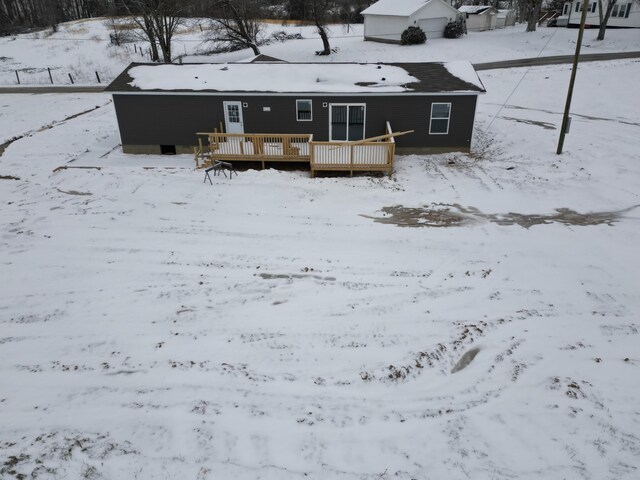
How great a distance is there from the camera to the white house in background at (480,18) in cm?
4997

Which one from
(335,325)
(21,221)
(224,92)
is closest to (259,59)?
(224,92)

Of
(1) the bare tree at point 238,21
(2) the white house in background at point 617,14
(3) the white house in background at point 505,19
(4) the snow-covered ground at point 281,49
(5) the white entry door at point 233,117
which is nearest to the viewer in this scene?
(5) the white entry door at point 233,117

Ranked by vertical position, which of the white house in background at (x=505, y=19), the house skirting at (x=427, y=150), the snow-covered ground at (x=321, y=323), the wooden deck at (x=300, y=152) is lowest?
the snow-covered ground at (x=321, y=323)

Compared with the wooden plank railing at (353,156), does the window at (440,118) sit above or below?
above

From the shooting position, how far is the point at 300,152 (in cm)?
1836

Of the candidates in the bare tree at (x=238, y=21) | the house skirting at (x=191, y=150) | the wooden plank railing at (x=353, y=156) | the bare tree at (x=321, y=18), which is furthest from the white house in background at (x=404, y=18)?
the wooden plank railing at (x=353, y=156)

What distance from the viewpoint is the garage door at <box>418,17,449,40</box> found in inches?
1734

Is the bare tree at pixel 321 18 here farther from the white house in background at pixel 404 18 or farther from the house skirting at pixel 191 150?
the house skirting at pixel 191 150

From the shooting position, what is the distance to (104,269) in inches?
453

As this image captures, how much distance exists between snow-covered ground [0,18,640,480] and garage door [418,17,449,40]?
31658mm

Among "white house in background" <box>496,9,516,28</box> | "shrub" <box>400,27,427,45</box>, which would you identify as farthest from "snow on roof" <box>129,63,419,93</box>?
"white house in background" <box>496,9,516,28</box>

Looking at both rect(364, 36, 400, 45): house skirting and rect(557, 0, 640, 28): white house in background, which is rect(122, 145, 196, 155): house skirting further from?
rect(557, 0, 640, 28): white house in background

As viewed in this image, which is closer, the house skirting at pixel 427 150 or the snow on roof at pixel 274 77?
the snow on roof at pixel 274 77

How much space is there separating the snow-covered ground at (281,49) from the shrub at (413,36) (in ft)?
2.95
